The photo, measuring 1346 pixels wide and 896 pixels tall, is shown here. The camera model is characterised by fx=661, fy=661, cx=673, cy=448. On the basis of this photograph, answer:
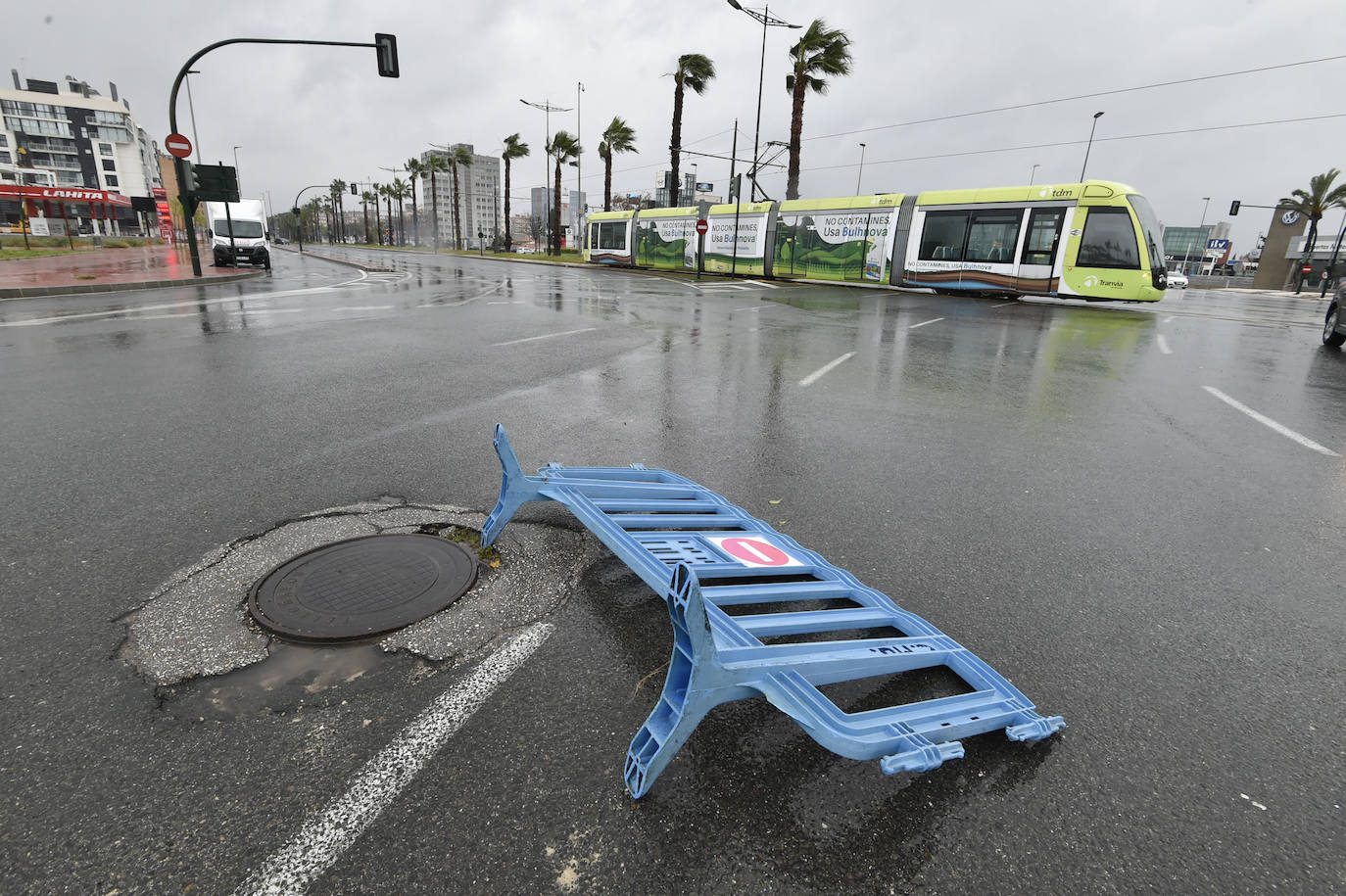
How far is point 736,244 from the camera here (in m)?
31.1

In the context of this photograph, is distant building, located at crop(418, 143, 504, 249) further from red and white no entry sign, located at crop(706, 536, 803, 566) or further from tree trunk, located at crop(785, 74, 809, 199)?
red and white no entry sign, located at crop(706, 536, 803, 566)

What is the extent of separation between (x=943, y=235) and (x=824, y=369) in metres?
17.3

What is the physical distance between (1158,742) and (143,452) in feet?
19.3

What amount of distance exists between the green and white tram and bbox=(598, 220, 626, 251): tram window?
20.3 feet

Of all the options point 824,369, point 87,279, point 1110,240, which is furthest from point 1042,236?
point 87,279

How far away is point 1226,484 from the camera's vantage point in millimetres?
4578

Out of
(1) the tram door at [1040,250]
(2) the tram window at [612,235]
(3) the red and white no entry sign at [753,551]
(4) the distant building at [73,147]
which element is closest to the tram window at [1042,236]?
(1) the tram door at [1040,250]

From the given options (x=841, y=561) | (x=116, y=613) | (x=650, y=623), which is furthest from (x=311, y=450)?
(x=841, y=561)

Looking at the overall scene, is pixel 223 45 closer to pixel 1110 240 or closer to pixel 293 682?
pixel 293 682

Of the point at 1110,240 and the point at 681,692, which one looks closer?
the point at 681,692

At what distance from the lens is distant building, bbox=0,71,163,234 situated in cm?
9194

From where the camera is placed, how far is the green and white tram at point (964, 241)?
19.3m

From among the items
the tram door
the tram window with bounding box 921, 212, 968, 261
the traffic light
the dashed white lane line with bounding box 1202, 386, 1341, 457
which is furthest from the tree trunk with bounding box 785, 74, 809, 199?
the dashed white lane line with bounding box 1202, 386, 1341, 457

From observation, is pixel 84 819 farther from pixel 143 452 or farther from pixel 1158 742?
pixel 143 452
